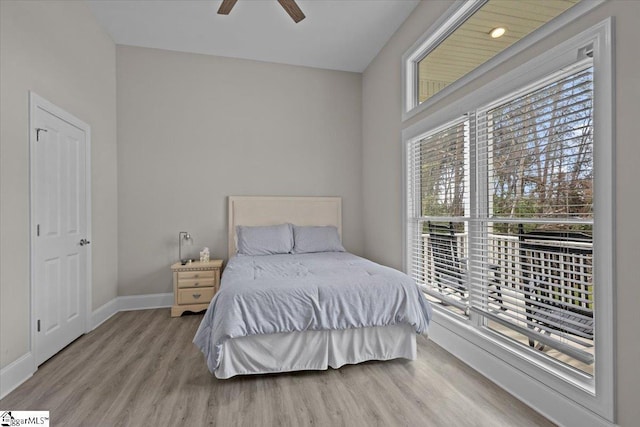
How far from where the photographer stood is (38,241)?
7.93ft

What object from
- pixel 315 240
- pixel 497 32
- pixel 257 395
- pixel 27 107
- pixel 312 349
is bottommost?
pixel 257 395

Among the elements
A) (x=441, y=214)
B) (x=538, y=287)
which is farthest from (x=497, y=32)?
(x=538, y=287)

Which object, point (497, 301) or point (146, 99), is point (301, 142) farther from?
point (497, 301)

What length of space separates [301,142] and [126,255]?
2.71 meters

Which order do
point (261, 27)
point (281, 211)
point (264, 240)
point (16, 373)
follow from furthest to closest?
point (281, 211)
point (264, 240)
point (261, 27)
point (16, 373)

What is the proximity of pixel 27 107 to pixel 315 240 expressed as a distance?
292cm

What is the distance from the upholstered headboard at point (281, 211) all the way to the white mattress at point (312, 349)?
209 centimetres

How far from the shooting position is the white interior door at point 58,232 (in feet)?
7.97

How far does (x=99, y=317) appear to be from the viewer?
3.38 m

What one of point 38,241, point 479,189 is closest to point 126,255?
point 38,241

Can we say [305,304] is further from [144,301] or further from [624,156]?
[144,301]

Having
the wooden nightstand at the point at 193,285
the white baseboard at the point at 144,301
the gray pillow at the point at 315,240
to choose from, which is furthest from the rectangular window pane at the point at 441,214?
the white baseboard at the point at 144,301

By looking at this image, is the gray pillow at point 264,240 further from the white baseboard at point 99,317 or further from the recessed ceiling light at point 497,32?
the recessed ceiling light at point 497,32

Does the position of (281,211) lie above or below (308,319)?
above
